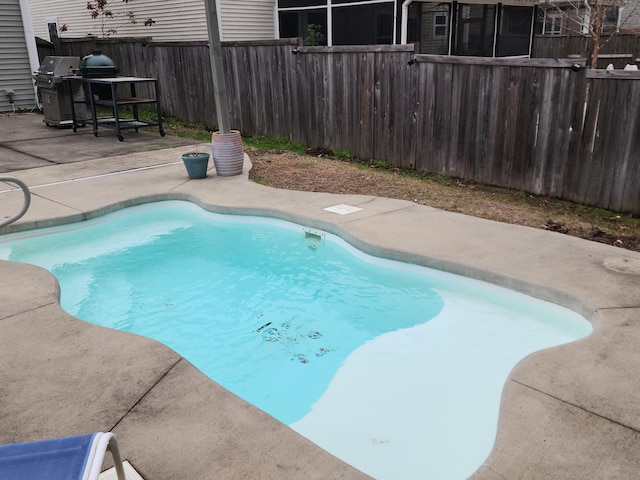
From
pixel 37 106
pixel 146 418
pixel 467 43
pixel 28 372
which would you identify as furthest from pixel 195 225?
pixel 467 43

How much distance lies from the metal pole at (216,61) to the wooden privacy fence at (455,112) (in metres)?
2.07

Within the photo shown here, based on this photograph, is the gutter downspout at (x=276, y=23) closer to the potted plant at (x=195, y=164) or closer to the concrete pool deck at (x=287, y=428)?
the potted plant at (x=195, y=164)

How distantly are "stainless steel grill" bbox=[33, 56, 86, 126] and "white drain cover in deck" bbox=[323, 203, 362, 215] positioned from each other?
708 cm

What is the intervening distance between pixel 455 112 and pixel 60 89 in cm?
842

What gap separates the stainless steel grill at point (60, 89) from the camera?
1128cm

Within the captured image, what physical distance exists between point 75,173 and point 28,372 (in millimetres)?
5543

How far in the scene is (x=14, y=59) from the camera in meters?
13.6

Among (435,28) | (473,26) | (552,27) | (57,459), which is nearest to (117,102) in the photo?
(435,28)

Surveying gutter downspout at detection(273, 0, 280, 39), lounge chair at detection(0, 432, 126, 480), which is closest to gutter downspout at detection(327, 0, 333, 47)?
gutter downspout at detection(273, 0, 280, 39)

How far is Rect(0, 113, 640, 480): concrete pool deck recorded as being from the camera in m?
2.46

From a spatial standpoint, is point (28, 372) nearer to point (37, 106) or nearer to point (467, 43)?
point (37, 106)

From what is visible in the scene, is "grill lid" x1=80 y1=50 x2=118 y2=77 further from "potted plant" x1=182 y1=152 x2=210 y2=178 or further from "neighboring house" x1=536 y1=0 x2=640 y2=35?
"neighboring house" x1=536 y1=0 x2=640 y2=35

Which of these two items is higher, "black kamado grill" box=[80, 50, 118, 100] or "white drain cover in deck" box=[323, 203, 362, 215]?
"black kamado grill" box=[80, 50, 118, 100]

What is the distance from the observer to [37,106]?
14430 millimetres
